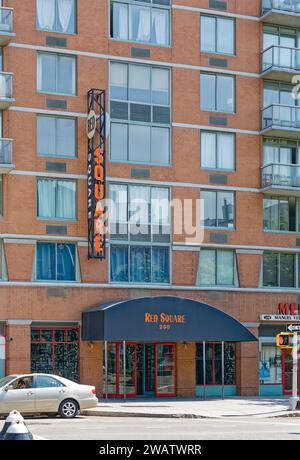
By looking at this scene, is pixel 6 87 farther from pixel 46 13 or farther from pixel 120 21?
pixel 120 21

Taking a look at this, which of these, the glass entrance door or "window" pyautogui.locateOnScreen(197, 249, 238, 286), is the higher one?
"window" pyautogui.locateOnScreen(197, 249, 238, 286)

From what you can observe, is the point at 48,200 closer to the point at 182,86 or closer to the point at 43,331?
the point at 43,331

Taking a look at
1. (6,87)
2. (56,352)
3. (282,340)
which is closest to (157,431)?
(282,340)

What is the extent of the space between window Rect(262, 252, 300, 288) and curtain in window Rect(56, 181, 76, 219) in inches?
381

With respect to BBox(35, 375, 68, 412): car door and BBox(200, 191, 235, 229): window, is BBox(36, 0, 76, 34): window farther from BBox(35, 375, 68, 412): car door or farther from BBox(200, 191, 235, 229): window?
BBox(35, 375, 68, 412): car door

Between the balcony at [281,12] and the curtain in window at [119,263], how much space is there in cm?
1305

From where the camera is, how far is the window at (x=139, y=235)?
127 feet

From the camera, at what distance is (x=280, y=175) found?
137ft

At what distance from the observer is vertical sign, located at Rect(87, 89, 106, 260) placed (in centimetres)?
3712

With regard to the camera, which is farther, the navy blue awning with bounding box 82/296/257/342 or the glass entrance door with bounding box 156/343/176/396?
the glass entrance door with bounding box 156/343/176/396

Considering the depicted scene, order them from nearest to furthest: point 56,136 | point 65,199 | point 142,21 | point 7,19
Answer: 1. point 7,19
2. point 65,199
3. point 56,136
4. point 142,21

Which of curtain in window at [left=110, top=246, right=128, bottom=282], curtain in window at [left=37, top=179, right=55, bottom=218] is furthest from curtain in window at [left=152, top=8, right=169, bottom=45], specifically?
curtain in window at [left=110, top=246, right=128, bottom=282]

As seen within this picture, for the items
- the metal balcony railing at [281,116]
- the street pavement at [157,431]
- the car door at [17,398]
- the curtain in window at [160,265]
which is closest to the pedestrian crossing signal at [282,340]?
the street pavement at [157,431]

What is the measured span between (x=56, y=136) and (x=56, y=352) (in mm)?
9070
